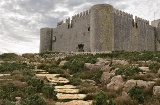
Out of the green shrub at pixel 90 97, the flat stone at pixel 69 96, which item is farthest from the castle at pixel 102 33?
the green shrub at pixel 90 97

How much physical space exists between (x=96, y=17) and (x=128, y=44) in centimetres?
792

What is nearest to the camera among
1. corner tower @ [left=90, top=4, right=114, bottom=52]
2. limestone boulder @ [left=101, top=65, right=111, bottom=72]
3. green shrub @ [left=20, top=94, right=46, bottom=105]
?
green shrub @ [left=20, top=94, right=46, bottom=105]

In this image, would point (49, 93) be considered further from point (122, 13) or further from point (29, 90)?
point (122, 13)

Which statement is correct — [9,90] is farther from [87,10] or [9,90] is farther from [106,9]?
[87,10]

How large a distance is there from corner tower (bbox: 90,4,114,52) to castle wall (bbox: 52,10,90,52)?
2872mm

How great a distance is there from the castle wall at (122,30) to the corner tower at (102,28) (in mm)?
1878

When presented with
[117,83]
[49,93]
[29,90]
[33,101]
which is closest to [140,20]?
[117,83]

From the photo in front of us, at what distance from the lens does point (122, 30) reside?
39.5m

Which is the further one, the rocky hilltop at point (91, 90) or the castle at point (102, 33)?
the castle at point (102, 33)

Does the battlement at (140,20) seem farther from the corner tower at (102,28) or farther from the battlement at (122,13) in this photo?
the corner tower at (102,28)

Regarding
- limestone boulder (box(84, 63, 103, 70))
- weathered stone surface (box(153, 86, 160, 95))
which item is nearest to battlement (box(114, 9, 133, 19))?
limestone boulder (box(84, 63, 103, 70))

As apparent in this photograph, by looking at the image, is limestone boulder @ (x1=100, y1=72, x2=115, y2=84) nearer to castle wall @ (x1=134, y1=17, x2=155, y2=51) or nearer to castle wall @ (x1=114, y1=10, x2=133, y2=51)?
castle wall @ (x1=114, y1=10, x2=133, y2=51)

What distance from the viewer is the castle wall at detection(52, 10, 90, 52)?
3944 cm

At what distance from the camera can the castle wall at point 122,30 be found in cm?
3803
